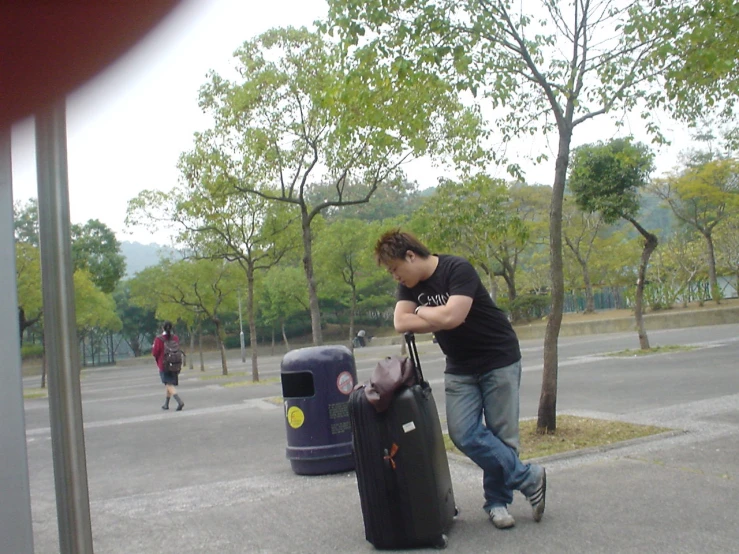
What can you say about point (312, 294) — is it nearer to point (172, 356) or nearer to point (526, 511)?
point (172, 356)

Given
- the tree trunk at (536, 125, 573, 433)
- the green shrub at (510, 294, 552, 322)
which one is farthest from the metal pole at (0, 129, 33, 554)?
the green shrub at (510, 294, 552, 322)

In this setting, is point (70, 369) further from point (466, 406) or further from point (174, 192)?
point (174, 192)

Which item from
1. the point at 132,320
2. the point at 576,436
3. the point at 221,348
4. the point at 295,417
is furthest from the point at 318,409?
the point at 132,320

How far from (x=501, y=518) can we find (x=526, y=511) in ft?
1.35

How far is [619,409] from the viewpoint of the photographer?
907cm

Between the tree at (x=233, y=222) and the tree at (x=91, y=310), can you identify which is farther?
the tree at (x=91, y=310)

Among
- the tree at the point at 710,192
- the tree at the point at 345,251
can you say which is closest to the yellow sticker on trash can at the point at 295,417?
the tree at the point at 345,251

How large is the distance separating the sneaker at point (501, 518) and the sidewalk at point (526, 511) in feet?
0.14

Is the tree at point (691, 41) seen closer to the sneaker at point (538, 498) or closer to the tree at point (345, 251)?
the sneaker at point (538, 498)

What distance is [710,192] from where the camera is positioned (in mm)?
30984

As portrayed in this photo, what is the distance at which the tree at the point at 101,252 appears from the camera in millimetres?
49250

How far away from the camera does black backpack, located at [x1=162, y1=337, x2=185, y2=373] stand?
14.1 meters

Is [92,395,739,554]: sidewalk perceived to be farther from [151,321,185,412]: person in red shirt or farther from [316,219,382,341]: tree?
[316,219,382,341]: tree

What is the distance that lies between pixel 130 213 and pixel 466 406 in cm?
2192
